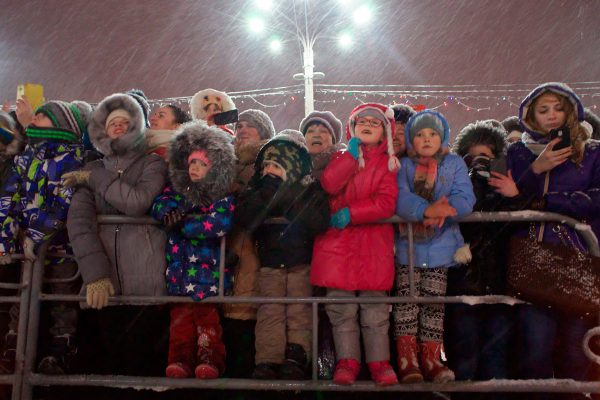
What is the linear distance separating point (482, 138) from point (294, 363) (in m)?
2.29

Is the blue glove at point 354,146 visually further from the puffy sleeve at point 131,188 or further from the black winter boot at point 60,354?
the black winter boot at point 60,354

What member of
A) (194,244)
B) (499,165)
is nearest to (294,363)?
(194,244)

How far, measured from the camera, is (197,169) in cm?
337

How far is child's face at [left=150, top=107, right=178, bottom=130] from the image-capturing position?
14.5 feet

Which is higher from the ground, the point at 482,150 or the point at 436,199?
the point at 482,150

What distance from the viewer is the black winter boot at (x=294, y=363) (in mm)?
3111

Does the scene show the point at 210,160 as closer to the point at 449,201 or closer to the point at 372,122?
the point at 372,122

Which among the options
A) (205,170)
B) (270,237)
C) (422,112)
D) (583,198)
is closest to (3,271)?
(205,170)

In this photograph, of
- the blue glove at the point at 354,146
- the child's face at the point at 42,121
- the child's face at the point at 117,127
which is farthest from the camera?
the child's face at the point at 42,121

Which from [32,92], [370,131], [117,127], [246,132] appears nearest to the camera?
[370,131]

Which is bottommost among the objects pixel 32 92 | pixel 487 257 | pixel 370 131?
pixel 487 257

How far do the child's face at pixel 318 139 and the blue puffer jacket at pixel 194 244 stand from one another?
1.14 metres

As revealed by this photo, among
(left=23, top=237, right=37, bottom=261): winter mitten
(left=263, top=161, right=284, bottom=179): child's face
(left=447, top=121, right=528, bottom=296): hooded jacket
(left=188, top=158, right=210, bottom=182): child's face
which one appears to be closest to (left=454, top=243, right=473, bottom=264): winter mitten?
(left=447, top=121, right=528, bottom=296): hooded jacket

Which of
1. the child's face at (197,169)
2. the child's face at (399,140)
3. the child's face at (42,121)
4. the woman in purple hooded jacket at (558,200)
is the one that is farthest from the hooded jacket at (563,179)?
the child's face at (42,121)
